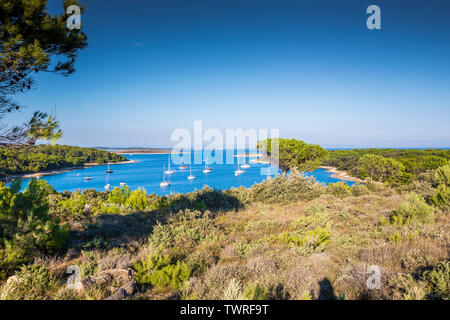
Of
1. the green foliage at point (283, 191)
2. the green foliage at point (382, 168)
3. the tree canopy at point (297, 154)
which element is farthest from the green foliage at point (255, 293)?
the green foliage at point (382, 168)

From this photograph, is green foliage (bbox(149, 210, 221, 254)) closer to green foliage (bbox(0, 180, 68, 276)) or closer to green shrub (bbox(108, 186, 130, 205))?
green foliage (bbox(0, 180, 68, 276))

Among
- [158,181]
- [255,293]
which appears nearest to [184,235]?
[255,293]

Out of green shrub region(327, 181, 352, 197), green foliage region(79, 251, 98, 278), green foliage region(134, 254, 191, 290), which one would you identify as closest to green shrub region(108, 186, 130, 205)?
green foliage region(79, 251, 98, 278)

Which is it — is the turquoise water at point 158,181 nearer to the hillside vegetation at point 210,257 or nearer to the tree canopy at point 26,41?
the hillside vegetation at point 210,257
